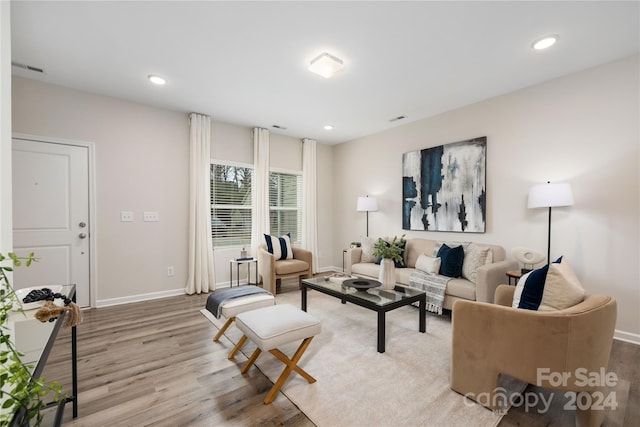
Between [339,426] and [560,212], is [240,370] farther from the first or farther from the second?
[560,212]

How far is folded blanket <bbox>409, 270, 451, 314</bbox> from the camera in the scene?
333 cm

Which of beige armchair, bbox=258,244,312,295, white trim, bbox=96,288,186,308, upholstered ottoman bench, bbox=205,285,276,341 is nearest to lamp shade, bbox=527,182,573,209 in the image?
upholstered ottoman bench, bbox=205,285,276,341

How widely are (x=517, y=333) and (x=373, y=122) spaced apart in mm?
3843

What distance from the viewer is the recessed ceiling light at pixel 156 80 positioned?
3.21 m

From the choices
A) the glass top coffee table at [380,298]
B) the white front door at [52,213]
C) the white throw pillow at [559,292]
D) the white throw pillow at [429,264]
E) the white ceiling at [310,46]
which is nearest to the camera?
the white throw pillow at [559,292]

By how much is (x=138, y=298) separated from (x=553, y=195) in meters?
5.30

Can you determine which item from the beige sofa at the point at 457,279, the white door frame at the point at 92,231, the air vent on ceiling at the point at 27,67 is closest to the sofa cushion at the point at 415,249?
the beige sofa at the point at 457,279

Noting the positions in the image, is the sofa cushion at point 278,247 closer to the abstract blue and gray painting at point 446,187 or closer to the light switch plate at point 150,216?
the light switch plate at point 150,216

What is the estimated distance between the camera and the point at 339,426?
165 centimetres

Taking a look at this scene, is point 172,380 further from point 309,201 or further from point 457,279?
point 309,201

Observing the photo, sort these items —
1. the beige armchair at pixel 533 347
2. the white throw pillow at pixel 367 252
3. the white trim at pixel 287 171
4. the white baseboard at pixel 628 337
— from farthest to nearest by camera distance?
1. the white trim at pixel 287 171
2. the white throw pillow at pixel 367 252
3. the white baseboard at pixel 628 337
4. the beige armchair at pixel 533 347

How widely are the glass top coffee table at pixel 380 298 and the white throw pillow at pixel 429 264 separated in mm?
763

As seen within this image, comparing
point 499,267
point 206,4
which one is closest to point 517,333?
point 499,267

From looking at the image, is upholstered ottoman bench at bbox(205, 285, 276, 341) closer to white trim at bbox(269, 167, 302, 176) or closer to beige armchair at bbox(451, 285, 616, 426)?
beige armchair at bbox(451, 285, 616, 426)
